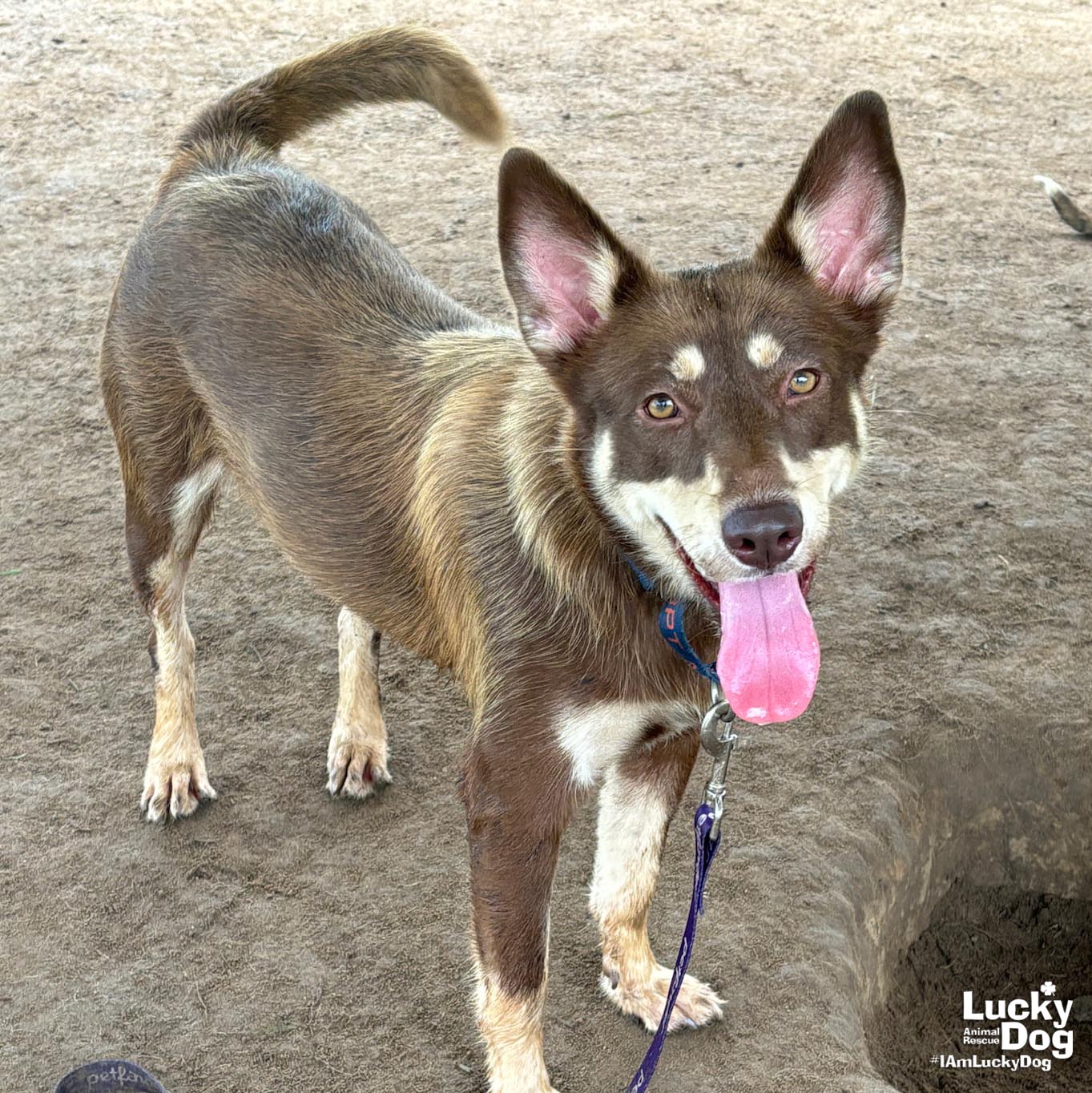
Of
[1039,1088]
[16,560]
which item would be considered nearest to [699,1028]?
[1039,1088]

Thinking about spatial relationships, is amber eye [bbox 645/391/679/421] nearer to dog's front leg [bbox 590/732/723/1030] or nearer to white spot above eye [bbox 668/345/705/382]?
white spot above eye [bbox 668/345/705/382]

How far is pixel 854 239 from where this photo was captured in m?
2.87

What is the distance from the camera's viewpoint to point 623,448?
2711 mm

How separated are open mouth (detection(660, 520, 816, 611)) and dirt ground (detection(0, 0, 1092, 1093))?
1.36m

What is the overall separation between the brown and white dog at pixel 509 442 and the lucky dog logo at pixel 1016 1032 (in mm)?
1164

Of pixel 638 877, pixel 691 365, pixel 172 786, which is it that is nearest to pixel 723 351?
pixel 691 365

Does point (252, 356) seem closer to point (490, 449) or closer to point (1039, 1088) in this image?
point (490, 449)

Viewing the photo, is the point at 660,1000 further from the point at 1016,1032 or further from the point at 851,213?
the point at 851,213

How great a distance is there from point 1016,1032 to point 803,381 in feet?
8.60

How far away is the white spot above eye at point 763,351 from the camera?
2.66 meters

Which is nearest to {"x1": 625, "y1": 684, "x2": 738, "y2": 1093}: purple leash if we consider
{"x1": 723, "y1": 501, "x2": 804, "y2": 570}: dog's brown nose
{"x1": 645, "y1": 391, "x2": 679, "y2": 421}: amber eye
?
{"x1": 723, "y1": 501, "x2": 804, "y2": 570}: dog's brown nose

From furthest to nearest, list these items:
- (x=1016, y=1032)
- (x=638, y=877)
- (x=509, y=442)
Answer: (x=1016, y=1032)
(x=638, y=877)
(x=509, y=442)

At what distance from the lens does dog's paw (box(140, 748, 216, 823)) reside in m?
4.08

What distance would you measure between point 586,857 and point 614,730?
3.92ft
